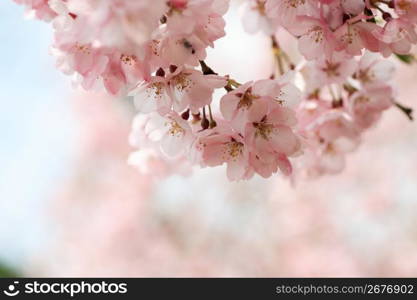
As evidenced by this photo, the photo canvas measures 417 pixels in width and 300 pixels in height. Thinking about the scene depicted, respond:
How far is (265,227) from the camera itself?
173 inches

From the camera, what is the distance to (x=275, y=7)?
960mm

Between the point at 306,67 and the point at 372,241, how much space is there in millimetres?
3406

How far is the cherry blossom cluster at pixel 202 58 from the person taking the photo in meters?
0.67

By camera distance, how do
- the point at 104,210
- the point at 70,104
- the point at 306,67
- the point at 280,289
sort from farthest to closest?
the point at 70,104
the point at 104,210
the point at 280,289
the point at 306,67

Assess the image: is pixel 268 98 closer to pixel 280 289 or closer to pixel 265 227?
pixel 280 289

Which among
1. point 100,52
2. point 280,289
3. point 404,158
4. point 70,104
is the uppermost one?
point 70,104

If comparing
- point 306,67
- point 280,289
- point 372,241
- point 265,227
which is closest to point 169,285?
point 280,289

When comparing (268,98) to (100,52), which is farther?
(268,98)

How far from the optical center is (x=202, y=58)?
2.77 feet

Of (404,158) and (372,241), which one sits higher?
(404,158)

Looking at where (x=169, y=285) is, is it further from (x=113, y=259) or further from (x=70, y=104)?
(x=70, y=104)

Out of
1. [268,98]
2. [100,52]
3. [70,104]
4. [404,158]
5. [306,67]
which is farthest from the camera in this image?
[70,104]

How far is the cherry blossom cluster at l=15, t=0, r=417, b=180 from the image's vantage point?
672 mm

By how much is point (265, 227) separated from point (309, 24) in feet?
11.6
